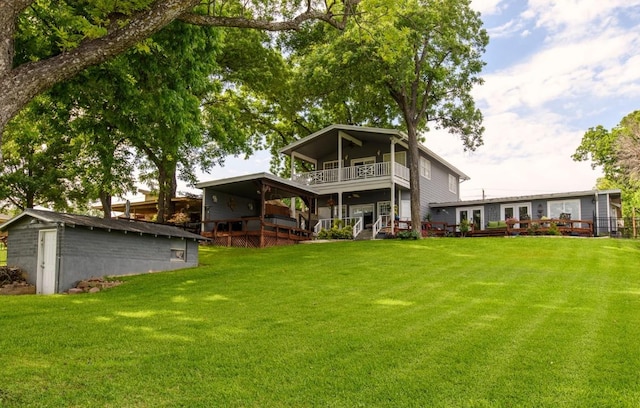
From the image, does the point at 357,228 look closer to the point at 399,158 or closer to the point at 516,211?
the point at 399,158

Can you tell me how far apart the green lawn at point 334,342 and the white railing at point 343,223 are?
1177cm

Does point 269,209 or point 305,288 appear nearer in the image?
point 305,288

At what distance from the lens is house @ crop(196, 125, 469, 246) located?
22.1 metres

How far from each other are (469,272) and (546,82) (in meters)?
11.5

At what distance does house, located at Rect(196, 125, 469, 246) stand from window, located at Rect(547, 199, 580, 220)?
21.4ft

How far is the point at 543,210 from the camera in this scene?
24203 mm

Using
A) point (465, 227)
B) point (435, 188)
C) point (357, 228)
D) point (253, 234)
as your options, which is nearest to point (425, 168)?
point (435, 188)

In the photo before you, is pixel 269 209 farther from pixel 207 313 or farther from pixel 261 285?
pixel 207 313

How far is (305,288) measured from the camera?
9.52 metres

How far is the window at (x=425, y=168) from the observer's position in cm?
2609

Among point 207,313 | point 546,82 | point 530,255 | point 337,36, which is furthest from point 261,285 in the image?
point 546,82

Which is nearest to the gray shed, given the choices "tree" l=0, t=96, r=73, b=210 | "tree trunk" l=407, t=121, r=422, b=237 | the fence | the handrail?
the handrail

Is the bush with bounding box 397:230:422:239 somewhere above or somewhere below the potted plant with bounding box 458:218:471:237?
below

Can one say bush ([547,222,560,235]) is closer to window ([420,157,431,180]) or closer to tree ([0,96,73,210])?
window ([420,157,431,180])
